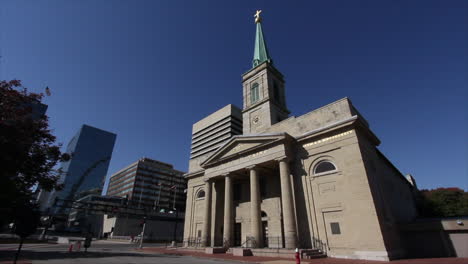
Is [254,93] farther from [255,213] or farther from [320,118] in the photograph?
[255,213]

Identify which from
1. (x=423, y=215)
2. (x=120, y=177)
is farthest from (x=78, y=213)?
(x=423, y=215)

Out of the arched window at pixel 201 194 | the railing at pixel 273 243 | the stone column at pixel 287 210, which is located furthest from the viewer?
the arched window at pixel 201 194

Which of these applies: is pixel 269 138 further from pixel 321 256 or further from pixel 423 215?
pixel 423 215

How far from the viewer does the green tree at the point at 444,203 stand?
39844mm

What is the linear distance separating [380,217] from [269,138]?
11527 mm

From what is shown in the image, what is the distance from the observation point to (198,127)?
319 feet

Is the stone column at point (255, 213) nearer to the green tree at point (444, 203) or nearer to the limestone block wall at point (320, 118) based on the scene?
the limestone block wall at point (320, 118)

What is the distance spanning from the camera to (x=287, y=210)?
20.6 metres

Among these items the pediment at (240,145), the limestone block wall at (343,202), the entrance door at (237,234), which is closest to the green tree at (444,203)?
the limestone block wall at (343,202)

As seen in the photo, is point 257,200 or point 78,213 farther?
point 78,213

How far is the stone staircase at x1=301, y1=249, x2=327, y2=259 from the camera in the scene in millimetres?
16817

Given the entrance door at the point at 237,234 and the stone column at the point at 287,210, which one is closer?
the stone column at the point at 287,210

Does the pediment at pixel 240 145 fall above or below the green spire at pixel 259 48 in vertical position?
below

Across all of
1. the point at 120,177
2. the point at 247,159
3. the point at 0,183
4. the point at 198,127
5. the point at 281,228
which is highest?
the point at 198,127
